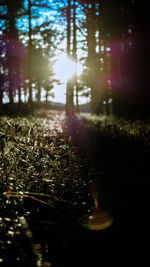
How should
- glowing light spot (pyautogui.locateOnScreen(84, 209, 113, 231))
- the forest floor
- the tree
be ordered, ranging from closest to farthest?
the forest floor, glowing light spot (pyautogui.locateOnScreen(84, 209, 113, 231)), the tree

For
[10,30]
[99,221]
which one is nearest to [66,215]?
[99,221]

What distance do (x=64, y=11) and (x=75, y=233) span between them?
18304mm

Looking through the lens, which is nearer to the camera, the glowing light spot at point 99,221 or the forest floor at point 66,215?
the forest floor at point 66,215

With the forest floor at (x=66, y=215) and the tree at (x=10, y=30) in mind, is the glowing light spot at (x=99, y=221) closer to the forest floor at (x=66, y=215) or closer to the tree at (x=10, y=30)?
the forest floor at (x=66, y=215)

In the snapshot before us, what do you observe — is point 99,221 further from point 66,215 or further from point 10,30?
point 10,30

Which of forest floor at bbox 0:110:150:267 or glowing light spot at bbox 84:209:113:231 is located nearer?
forest floor at bbox 0:110:150:267

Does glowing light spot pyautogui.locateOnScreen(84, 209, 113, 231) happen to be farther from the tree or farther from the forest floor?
the tree

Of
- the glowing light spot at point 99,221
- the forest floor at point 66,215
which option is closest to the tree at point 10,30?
the forest floor at point 66,215

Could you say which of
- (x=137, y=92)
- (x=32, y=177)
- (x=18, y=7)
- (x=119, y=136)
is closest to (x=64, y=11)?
(x=18, y=7)

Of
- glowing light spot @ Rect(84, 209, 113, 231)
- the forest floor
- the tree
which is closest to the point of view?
the forest floor

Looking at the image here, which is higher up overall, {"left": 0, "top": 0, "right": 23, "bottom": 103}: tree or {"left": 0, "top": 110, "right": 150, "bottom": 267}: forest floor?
{"left": 0, "top": 0, "right": 23, "bottom": 103}: tree

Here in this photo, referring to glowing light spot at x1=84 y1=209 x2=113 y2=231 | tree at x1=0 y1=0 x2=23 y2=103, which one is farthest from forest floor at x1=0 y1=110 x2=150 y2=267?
tree at x1=0 y1=0 x2=23 y2=103

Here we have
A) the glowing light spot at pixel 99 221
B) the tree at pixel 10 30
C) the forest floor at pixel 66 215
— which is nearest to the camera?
the forest floor at pixel 66 215

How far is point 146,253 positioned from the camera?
239 cm
